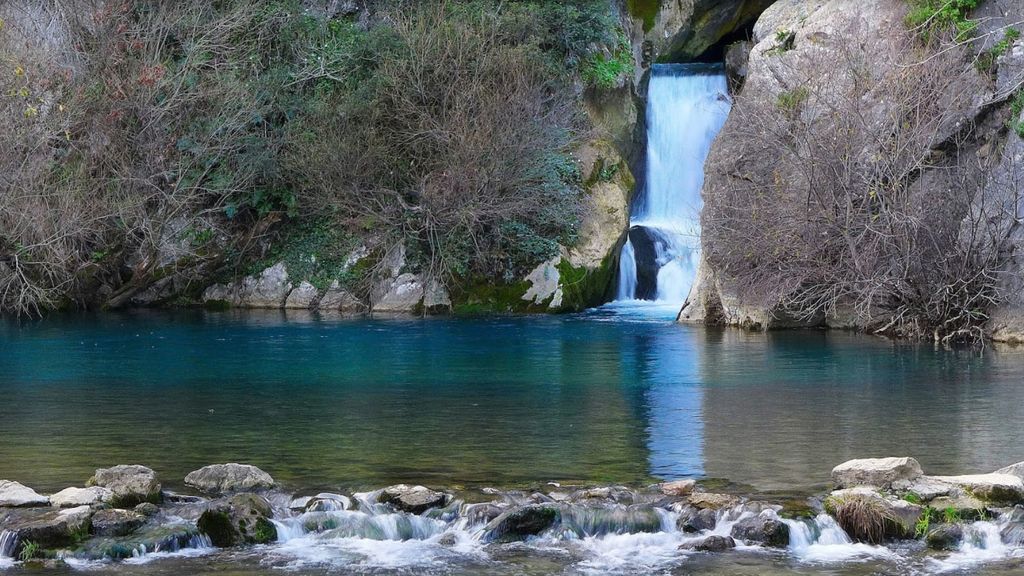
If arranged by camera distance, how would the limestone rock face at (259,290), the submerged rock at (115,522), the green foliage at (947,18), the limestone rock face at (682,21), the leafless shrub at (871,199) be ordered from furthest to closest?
the limestone rock face at (682,21) < the limestone rock face at (259,290) < the green foliage at (947,18) < the leafless shrub at (871,199) < the submerged rock at (115,522)

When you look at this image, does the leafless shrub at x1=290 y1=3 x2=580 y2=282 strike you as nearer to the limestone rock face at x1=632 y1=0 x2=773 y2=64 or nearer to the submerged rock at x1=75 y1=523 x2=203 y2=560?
the limestone rock face at x1=632 y1=0 x2=773 y2=64

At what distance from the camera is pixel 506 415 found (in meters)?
17.4

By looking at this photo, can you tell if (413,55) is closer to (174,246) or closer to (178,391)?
(174,246)

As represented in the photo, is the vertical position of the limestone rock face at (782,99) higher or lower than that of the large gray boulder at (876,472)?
higher

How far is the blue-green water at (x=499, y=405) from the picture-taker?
14336 mm

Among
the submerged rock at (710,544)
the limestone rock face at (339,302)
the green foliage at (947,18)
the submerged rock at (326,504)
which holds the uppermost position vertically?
the green foliage at (947,18)

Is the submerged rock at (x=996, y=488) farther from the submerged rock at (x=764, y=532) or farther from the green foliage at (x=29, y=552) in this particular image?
the green foliage at (x=29, y=552)

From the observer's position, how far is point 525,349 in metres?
25.1

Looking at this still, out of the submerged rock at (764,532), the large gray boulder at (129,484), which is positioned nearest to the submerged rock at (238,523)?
the large gray boulder at (129,484)

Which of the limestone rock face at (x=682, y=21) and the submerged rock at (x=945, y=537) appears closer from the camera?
the submerged rock at (x=945, y=537)

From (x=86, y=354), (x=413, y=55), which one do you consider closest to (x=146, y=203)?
(x=413, y=55)

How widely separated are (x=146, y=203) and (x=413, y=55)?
8.06 meters

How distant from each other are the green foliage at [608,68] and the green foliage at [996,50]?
41.6 ft

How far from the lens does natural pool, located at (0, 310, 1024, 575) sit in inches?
462
